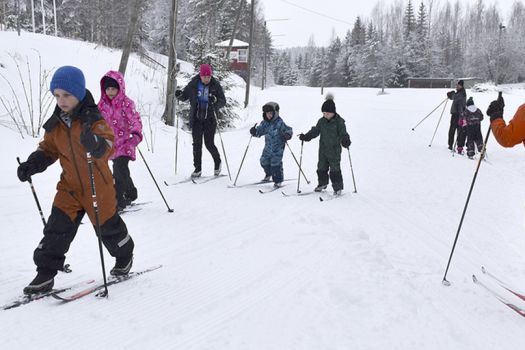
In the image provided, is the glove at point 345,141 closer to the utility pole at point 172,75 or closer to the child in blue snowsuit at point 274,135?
the child in blue snowsuit at point 274,135

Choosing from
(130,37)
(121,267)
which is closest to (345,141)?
(121,267)

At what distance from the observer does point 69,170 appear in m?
3.18

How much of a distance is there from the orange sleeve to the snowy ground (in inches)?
53.2

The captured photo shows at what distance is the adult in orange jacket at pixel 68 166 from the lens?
3051mm

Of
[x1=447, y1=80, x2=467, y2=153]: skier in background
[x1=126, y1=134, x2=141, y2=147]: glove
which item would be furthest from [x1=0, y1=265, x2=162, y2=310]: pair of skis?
[x1=447, y1=80, x2=467, y2=153]: skier in background

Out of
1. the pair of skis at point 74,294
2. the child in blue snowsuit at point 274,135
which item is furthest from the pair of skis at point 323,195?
the pair of skis at point 74,294

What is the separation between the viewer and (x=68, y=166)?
318 cm

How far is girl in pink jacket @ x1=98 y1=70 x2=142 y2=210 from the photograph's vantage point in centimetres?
527

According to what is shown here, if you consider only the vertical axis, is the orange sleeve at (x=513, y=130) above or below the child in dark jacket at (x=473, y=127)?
above


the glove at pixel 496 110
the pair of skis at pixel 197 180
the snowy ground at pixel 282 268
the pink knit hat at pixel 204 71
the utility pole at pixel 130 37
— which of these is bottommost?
the snowy ground at pixel 282 268

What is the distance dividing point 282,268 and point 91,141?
210cm

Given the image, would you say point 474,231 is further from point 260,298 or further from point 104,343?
point 104,343

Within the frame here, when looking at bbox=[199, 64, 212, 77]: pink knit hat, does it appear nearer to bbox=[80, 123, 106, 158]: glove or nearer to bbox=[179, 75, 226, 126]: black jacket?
bbox=[179, 75, 226, 126]: black jacket

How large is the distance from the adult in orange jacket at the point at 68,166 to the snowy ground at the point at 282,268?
36cm
